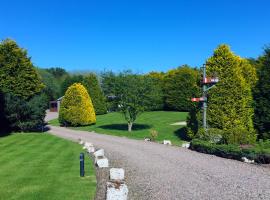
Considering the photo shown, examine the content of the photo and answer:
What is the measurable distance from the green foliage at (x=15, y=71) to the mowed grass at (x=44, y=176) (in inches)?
490

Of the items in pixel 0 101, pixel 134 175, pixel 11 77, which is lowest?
pixel 134 175

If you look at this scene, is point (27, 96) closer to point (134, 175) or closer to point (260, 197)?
point (134, 175)

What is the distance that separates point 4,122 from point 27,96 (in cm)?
291

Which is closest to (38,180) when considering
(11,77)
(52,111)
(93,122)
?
(11,77)

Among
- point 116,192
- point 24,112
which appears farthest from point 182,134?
point 116,192

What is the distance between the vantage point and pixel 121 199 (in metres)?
8.46

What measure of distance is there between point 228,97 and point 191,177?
13971 mm

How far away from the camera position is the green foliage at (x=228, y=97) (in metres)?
24.8

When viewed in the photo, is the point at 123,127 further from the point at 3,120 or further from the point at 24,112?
the point at 3,120

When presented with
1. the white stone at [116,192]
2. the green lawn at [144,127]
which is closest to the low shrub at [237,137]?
the green lawn at [144,127]

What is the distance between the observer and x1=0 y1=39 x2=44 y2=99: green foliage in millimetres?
30828

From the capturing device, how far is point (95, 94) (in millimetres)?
54844

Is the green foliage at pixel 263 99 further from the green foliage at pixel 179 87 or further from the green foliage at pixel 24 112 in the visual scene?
the green foliage at pixel 179 87

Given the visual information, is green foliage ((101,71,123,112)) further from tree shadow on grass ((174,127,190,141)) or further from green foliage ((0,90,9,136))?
green foliage ((0,90,9,136))
